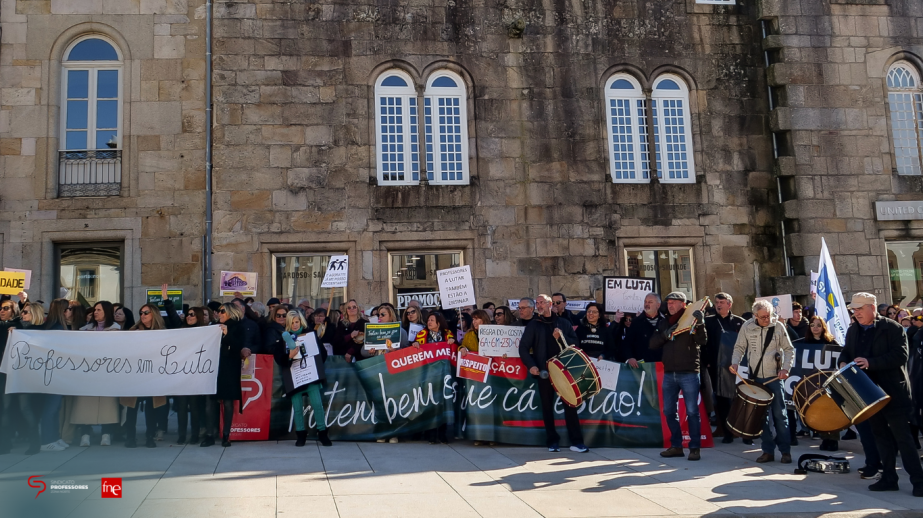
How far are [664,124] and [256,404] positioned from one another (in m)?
10.5

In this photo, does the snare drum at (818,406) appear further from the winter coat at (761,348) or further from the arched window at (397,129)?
the arched window at (397,129)

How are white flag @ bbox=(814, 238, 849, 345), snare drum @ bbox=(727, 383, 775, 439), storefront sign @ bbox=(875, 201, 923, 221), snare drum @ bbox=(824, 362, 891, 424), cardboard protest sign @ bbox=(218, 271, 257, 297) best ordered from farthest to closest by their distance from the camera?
storefront sign @ bbox=(875, 201, 923, 221), cardboard protest sign @ bbox=(218, 271, 257, 297), white flag @ bbox=(814, 238, 849, 345), snare drum @ bbox=(727, 383, 775, 439), snare drum @ bbox=(824, 362, 891, 424)

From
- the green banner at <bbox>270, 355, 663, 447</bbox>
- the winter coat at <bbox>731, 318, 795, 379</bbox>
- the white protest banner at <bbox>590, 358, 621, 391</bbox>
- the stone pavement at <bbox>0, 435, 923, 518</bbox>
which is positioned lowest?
the stone pavement at <bbox>0, 435, 923, 518</bbox>

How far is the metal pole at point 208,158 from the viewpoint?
1465 cm

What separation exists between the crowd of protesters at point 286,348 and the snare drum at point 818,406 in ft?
3.50

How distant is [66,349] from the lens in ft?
32.2

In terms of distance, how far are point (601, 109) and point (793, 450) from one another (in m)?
8.32

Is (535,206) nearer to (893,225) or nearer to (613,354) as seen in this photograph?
(613,354)

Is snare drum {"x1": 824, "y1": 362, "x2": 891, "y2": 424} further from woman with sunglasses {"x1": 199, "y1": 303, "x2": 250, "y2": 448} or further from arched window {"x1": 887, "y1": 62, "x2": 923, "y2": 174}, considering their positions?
arched window {"x1": 887, "y1": 62, "x2": 923, "y2": 174}

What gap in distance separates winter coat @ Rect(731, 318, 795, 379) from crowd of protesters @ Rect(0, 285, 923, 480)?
0.08m

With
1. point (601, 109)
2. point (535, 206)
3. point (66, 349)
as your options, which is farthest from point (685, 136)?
point (66, 349)

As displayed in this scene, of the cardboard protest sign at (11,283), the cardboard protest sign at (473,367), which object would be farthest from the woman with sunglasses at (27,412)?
the cardboard protest sign at (473,367)

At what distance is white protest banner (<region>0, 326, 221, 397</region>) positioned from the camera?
31.6 feet

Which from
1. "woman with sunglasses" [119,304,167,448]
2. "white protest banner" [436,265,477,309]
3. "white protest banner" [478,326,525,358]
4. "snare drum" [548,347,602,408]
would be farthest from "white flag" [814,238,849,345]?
"woman with sunglasses" [119,304,167,448]
